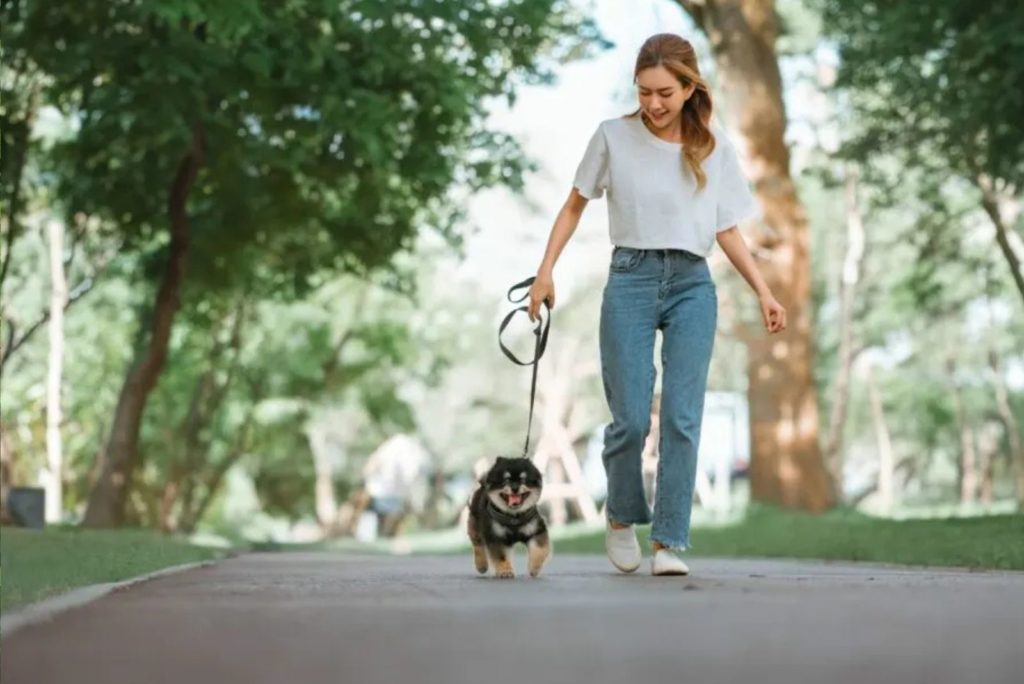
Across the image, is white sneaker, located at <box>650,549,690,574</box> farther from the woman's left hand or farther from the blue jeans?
the woman's left hand

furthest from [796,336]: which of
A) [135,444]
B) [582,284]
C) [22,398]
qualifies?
[582,284]

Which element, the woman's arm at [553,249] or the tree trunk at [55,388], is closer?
the woman's arm at [553,249]

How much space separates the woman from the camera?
835cm

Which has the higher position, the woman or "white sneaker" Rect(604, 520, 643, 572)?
the woman

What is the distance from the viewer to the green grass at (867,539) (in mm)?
A: 11461

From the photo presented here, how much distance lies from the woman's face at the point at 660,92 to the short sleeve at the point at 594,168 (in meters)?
0.30

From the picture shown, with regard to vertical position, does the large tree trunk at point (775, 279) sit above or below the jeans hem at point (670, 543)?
above

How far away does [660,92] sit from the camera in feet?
26.7

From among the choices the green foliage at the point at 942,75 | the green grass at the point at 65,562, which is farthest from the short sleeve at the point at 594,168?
the green foliage at the point at 942,75

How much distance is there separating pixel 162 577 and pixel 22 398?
35.4 metres

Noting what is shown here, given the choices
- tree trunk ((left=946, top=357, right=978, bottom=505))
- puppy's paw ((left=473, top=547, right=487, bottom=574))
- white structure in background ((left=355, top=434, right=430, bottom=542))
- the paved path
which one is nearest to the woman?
the paved path

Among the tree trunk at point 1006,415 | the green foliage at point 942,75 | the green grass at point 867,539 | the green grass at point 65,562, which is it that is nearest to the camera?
the green grass at point 65,562

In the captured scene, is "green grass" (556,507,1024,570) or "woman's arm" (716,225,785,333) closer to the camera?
"woman's arm" (716,225,785,333)

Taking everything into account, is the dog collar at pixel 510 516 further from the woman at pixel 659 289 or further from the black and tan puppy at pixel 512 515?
the woman at pixel 659 289
